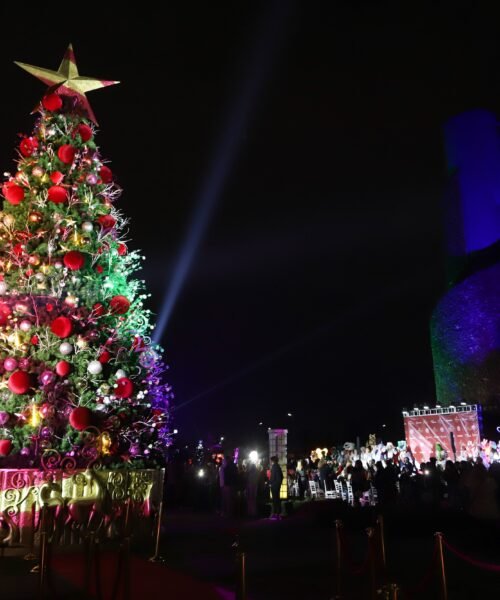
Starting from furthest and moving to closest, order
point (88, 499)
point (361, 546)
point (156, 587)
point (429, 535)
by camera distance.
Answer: point (429, 535) < point (361, 546) < point (88, 499) < point (156, 587)

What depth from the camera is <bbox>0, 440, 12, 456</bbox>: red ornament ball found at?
782 cm

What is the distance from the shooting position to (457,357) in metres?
33.3

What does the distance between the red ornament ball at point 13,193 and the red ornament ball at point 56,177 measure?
20.8 inches

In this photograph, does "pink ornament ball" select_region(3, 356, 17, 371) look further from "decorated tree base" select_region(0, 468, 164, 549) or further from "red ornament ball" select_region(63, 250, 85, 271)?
"red ornament ball" select_region(63, 250, 85, 271)

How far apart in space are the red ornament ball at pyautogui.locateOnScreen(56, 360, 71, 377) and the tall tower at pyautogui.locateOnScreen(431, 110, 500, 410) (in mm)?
25403

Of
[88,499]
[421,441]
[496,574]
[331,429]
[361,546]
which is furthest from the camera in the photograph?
[331,429]

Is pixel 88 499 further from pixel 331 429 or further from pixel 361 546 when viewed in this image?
Result: pixel 331 429

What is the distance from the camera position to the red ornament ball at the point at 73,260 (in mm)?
8734

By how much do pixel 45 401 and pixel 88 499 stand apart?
1.54 metres

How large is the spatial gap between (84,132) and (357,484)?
10734mm

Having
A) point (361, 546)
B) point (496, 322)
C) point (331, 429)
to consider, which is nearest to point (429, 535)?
point (361, 546)

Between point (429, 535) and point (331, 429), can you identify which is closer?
point (429, 535)

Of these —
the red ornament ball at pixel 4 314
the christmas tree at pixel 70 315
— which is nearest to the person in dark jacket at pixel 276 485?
the christmas tree at pixel 70 315

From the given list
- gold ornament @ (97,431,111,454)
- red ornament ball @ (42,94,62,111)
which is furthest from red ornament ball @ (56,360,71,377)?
red ornament ball @ (42,94,62,111)
